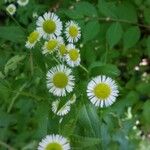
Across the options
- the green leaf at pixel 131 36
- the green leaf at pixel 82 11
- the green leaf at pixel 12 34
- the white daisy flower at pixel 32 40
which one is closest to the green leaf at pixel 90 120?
the white daisy flower at pixel 32 40

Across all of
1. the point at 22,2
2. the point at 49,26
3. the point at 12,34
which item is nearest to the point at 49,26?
the point at 49,26

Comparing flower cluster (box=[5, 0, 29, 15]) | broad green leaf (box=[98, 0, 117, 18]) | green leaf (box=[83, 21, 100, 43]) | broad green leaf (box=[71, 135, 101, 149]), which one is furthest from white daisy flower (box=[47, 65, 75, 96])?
flower cluster (box=[5, 0, 29, 15])

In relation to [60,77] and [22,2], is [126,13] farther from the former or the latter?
[60,77]

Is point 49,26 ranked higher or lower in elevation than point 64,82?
higher

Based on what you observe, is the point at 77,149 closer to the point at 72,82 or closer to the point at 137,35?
the point at 72,82

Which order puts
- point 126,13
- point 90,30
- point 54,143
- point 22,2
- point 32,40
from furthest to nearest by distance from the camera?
point 22,2
point 126,13
point 90,30
point 32,40
point 54,143

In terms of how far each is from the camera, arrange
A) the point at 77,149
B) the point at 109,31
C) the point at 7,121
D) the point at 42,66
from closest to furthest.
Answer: the point at 77,149 < the point at 42,66 < the point at 7,121 < the point at 109,31

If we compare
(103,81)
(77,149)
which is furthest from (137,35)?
(77,149)
